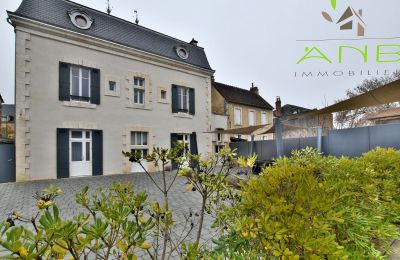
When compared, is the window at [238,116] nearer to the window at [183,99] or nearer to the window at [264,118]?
the window at [264,118]

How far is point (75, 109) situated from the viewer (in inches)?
366

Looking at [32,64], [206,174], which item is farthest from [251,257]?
[32,64]

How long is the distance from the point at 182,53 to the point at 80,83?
601cm

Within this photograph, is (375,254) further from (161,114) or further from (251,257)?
(161,114)

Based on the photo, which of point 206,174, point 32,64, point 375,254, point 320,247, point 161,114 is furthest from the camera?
point 161,114

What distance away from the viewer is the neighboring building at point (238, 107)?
15695 millimetres

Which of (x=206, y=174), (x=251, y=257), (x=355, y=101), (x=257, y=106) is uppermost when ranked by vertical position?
(x=257, y=106)

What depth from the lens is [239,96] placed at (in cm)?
1772

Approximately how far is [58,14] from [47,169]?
21.1 ft

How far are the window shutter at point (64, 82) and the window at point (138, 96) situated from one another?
119 inches

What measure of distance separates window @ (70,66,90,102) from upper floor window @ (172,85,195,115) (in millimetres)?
4430

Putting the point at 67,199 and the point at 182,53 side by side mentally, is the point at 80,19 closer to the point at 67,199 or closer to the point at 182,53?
the point at 182,53

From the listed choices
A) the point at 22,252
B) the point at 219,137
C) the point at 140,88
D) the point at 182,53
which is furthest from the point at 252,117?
the point at 22,252

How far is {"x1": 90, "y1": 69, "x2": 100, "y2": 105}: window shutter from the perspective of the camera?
9812mm
